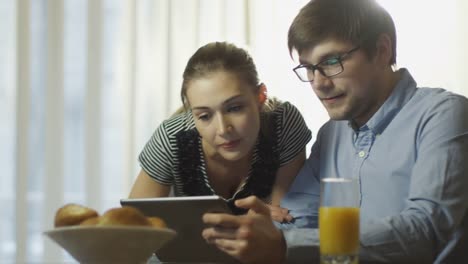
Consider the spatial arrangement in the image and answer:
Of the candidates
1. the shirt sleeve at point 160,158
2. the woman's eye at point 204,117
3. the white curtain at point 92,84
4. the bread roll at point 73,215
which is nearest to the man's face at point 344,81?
the woman's eye at point 204,117

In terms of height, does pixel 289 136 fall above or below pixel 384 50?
below

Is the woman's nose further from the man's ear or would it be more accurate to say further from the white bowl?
the white bowl

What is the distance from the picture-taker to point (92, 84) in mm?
3359

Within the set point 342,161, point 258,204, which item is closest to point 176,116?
point 342,161

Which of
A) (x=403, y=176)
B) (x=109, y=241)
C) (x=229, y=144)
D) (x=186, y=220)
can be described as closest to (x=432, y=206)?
(x=403, y=176)

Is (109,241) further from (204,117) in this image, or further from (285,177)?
(285,177)

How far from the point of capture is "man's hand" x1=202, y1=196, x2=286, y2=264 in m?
1.38

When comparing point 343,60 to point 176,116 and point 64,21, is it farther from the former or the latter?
point 64,21

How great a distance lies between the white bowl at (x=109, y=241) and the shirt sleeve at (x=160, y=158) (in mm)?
1098

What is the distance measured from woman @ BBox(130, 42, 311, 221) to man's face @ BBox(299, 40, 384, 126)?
41cm

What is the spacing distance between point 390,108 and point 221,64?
24.3 inches

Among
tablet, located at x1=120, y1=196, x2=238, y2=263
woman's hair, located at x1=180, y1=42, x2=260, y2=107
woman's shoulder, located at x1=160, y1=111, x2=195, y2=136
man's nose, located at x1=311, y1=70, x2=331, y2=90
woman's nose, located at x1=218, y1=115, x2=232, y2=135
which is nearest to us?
tablet, located at x1=120, y1=196, x2=238, y2=263

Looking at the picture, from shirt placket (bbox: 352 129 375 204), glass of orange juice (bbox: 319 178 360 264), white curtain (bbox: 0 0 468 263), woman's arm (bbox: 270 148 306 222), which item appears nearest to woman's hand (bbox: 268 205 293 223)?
shirt placket (bbox: 352 129 375 204)

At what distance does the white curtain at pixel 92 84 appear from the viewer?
10.9 ft
